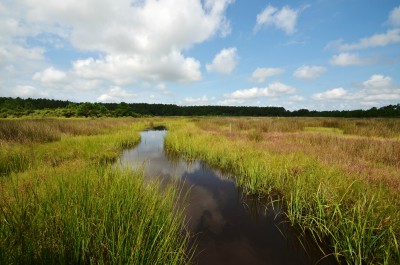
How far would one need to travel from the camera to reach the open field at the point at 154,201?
2699mm

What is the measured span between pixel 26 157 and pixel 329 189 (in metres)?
10.2

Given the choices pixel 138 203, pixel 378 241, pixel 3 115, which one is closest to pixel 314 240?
pixel 378 241

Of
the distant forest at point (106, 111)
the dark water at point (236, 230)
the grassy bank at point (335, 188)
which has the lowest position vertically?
the dark water at point (236, 230)

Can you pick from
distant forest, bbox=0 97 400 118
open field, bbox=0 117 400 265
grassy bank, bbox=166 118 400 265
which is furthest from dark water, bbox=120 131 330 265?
distant forest, bbox=0 97 400 118

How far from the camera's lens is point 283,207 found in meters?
5.91

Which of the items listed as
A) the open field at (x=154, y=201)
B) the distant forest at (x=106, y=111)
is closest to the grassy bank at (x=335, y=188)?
the open field at (x=154, y=201)

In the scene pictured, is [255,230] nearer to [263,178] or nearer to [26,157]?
[263,178]

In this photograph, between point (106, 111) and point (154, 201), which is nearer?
point (154, 201)

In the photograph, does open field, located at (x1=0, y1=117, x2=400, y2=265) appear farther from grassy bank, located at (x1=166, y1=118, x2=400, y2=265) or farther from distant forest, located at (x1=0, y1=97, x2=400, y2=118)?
distant forest, located at (x1=0, y1=97, x2=400, y2=118)

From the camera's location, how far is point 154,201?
386 cm

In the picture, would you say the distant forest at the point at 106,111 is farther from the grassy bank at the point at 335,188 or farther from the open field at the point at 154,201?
the grassy bank at the point at 335,188

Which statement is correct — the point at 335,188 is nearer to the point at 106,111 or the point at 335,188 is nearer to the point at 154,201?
the point at 154,201

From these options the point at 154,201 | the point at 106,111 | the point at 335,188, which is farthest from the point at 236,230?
the point at 106,111

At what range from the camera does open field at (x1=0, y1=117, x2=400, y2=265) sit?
2.70 metres
